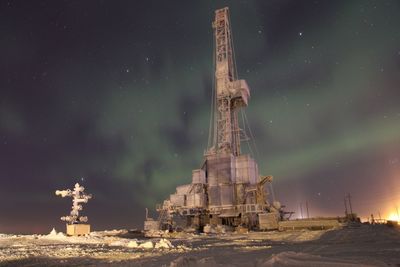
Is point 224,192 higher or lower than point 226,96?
lower

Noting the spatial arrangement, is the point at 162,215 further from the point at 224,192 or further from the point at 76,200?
the point at 76,200

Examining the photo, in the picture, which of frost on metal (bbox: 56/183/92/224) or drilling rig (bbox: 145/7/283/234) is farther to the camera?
drilling rig (bbox: 145/7/283/234)

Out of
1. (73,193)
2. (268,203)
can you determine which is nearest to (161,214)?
(268,203)

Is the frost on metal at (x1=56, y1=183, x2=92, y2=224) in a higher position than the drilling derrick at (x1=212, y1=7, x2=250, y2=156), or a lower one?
lower

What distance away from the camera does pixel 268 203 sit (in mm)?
51562

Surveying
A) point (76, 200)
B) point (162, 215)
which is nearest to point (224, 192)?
point (162, 215)

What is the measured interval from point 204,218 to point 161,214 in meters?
7.70

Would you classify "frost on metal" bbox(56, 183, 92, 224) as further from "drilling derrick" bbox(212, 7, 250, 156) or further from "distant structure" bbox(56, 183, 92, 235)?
"drilling derrick" bbox(212, 7, 250, 156)

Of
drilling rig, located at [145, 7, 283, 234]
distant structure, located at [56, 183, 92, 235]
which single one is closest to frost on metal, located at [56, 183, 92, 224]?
distant structure, located at [56, 183, 92, 235]

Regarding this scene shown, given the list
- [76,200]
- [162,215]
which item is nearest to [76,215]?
[76,200]

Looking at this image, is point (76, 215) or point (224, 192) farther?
point (224, 192)

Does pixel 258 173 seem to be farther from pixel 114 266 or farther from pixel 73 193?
pixel 114 266

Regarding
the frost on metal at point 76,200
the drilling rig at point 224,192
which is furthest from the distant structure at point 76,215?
the drilling rig at point 224,192

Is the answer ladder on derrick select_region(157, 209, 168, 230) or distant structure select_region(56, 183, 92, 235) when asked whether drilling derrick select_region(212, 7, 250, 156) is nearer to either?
ladder on derrick select_region(157, 209, 168, 230)
